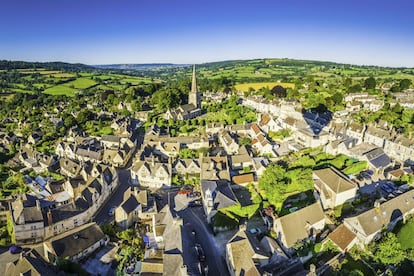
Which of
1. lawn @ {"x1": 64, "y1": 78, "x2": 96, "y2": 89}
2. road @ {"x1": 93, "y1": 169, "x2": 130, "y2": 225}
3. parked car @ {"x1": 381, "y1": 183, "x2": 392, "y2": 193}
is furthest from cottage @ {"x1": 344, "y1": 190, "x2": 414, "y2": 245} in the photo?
lawn @ {"x1": 64, "y1": 78, "x2": 96, "y2": 89}

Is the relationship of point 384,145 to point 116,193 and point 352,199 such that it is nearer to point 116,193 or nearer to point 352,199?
point 352,199

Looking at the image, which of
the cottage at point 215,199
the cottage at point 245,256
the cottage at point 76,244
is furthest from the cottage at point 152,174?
the cottage at point 245,256

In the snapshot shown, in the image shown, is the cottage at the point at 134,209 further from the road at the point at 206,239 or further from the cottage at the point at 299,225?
the cottage at the point at 299,225

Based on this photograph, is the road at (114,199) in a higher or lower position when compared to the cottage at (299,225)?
lower

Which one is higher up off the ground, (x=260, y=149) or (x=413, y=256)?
(x=260, y=149)

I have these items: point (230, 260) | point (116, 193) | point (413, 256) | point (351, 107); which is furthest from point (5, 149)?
point (351, 107)
